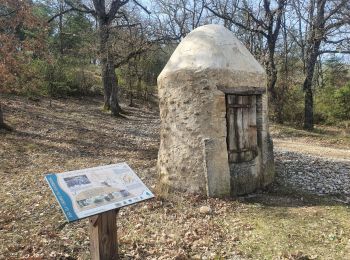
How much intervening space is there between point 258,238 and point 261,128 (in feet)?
10.1

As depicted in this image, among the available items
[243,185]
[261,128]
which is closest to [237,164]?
[243,185]

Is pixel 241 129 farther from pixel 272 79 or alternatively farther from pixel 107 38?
pixel 272 79

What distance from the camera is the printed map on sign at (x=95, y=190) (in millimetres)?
3843

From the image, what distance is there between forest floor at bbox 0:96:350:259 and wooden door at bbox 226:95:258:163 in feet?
3.02

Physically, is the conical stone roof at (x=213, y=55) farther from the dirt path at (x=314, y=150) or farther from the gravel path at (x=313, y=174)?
the dirt path at (x=314, y=150)

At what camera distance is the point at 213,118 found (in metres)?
7.04

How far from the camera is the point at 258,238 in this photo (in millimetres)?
5398

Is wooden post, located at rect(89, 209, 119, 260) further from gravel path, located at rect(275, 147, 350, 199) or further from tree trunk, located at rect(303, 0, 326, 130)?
tree trunk, located at rect(303, 0, 326, 130)

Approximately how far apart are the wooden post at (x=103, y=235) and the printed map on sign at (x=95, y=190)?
0.70 ft

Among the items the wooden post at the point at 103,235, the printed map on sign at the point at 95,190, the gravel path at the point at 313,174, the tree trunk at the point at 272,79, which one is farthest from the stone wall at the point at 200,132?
the tree trunk at the point at 272,79

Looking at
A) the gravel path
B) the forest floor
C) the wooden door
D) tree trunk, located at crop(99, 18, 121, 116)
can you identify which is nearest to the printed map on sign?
the forest floor

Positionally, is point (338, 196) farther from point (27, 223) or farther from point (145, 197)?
point (27, 223)

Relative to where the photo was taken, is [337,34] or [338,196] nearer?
[338,196]

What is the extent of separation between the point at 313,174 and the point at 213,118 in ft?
12.8
